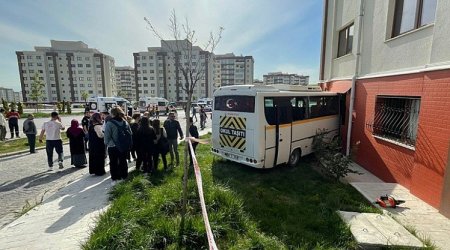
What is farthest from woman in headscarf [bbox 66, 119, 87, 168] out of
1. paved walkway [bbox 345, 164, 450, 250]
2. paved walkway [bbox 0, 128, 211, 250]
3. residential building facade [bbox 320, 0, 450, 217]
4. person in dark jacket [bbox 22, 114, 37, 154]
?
residential building facade [bbox 320, 0, 450, 217]

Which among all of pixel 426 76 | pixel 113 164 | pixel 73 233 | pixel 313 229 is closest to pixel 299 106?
pixel 426 76

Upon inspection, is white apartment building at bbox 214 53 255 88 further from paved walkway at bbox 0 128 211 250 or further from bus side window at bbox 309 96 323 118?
paved walkway at bbox 0 128 211 250

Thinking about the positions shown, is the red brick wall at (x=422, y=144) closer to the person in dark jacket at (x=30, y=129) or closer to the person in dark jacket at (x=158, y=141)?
the person in dark jacket at (x=158, y=141)

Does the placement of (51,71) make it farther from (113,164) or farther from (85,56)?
(113,164)

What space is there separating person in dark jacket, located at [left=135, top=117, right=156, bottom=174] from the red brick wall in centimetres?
629

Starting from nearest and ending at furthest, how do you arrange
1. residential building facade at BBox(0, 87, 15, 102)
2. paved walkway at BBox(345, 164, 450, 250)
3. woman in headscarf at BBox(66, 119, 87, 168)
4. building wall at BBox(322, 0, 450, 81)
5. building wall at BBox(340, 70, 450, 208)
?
paved walkway at BBox(345, 164, 450, 250)
building wall at BBox(340, 70, 450, 208)
building wall at BBox(322, 0, 450, 81)
woman in headscarf at BBox(66, 119, 87, 168)
residential building facade at BBox(0, 87, 15, 102)

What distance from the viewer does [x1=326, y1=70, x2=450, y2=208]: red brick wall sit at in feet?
14.6

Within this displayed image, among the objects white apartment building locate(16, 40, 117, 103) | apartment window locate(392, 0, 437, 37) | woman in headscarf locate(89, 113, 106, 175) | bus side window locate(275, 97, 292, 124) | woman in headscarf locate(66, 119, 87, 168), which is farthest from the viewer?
white apartment building locate(16, 40, 117, 103)

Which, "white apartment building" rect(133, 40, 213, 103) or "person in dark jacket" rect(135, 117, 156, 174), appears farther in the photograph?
"white apartment building" rect(133, 40, 213, 103)

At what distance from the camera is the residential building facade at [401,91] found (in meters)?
4.52

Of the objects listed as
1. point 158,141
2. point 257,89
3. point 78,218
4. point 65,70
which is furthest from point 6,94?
point 257,89

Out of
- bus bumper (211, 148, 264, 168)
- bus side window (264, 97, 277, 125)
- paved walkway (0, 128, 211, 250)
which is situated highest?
bus side window (264, 97, 277, 125)

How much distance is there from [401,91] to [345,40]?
5.03 meters

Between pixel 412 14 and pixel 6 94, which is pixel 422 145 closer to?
pixel 412 14
